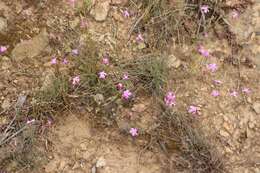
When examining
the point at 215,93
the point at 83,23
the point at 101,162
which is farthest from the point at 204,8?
the point at 101,162

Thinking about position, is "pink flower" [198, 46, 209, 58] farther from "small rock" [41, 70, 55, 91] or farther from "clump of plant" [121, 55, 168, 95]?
"small rock" [41, 70, 55, 91]

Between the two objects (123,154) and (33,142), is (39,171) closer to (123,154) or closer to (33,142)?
(33,142)

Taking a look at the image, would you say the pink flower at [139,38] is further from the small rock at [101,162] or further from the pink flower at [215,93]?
the small rock at [101,162]

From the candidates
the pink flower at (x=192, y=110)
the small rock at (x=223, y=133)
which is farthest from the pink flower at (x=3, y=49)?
the small rock at (x=223, y=133)

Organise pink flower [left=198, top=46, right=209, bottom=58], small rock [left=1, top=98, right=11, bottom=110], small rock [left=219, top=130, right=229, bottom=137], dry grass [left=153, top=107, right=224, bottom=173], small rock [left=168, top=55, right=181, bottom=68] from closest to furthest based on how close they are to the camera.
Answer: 1. dry grass [left=153, top=107, right=224, bottom=173]
2. small rock [left=1, top=98, right=11, bottom=110]
3. small rock [left=219, top=130, right=229, bottom=137]
4. small rock [left=168, top=55, right=181, bottom=68]
5. pink flower [left=198, top=46, right=209, bottom=58]

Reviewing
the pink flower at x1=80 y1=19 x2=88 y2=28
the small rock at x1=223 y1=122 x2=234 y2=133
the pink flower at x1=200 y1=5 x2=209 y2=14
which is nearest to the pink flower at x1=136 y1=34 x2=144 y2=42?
the pink flower at x1=80 y1=19 x2=88 y2=28

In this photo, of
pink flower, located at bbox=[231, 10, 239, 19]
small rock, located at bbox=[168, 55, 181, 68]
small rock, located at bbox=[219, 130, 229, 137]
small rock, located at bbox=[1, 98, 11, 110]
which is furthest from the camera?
pink flower, located at bbox=[231, 10, 239, 19]
